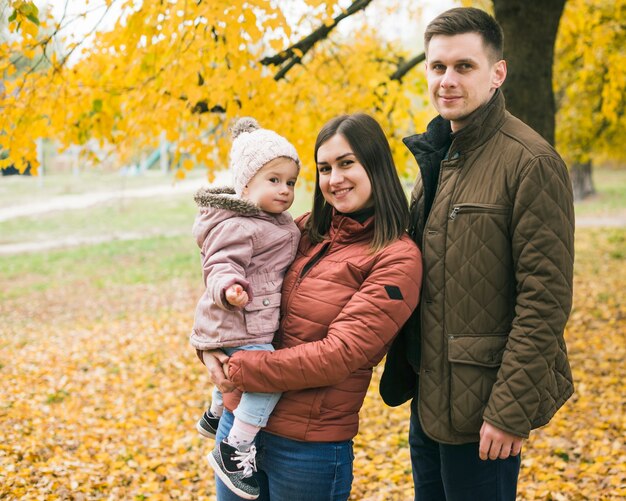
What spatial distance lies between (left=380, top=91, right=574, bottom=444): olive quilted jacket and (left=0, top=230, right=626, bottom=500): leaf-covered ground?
2437mm

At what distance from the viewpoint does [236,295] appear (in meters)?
2.17

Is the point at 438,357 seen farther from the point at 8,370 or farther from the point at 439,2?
the point at 439,2

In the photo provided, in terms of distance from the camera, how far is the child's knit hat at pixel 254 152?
2471 millimetres

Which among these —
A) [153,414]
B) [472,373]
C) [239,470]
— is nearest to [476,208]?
[472,373]

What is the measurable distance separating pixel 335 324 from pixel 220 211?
0.66 m

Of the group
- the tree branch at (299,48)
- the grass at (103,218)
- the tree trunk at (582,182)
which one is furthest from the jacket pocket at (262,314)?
the tree trunk at (582,182)

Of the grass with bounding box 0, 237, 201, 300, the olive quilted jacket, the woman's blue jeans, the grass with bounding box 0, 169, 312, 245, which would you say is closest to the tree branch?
the olive quilted jacket

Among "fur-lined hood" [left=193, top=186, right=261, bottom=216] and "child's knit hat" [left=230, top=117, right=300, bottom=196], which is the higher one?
"child's knit hat" [left=230, top=117, right=300, bottom=196]

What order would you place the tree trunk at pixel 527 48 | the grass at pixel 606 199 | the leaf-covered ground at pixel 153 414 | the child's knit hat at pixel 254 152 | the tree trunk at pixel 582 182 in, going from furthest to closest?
the tree trunk at pixel 582 182
the grass at pixel 606 199
the tree trunk at pixel 527 48
the leaf-covered ground at pixel 153 414
the child's knit hat at pixel 254 152

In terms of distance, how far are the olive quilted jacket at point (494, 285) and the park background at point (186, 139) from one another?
244cm

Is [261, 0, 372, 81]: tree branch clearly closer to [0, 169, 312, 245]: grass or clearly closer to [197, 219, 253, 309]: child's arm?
[197, 219, 253, 309]: child's arm

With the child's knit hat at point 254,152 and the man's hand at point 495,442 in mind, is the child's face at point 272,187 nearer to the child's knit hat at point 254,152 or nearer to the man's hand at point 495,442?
the child's knit hat at point 254,152

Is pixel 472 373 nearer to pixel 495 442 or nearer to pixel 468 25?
pixel 495 442

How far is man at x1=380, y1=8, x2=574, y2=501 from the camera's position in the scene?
6.68 feet
